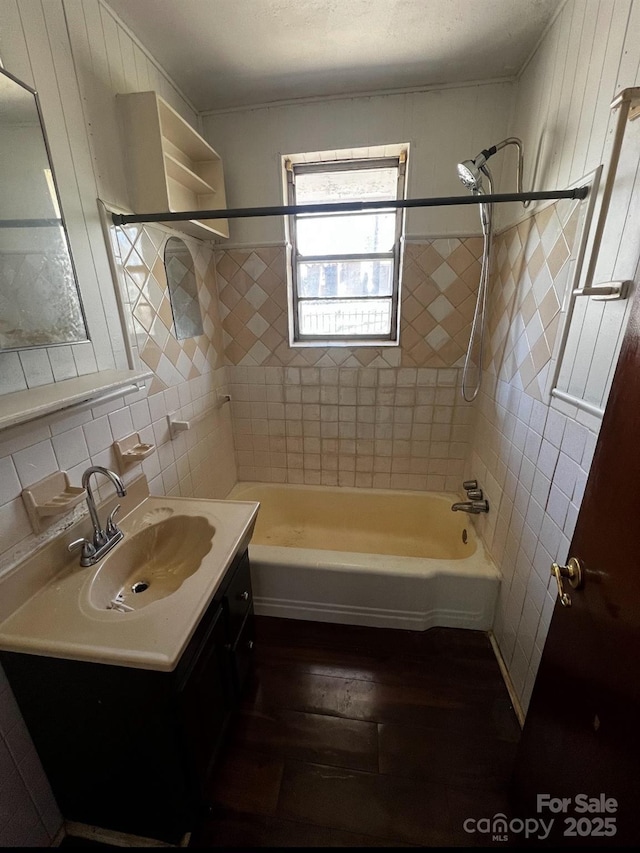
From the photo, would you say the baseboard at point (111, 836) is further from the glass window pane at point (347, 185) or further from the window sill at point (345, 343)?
the glass window pane at point (347, 185)

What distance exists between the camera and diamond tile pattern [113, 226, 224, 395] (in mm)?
1336

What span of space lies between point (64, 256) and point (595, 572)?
1635mm

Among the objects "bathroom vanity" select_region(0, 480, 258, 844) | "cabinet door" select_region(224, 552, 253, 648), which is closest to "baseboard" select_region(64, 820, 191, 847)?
"bathroom vanity" select_region(0, 480, 258, 844)

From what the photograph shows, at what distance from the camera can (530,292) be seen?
1.40m

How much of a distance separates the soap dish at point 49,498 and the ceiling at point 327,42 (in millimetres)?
1675

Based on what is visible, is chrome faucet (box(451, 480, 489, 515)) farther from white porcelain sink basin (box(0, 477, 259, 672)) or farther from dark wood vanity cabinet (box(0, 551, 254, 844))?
dark wood vanity cabinet (box(0, 551, 254, 844))

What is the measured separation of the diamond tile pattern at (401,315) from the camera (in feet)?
6.18

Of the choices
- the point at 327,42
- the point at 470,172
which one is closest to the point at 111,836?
the point at 470,172

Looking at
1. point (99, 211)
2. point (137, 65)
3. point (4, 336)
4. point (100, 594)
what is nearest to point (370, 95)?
point (137, 65)

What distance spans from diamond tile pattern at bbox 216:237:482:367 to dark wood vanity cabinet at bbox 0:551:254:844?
1.47m

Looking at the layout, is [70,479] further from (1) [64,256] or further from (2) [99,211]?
(2) [99,211]

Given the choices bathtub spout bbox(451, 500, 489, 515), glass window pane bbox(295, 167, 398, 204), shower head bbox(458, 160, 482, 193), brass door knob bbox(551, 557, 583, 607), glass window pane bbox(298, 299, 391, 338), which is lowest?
bathtub spout bbox(451, 500, 489, 515)

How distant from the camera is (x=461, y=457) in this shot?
7.17ft

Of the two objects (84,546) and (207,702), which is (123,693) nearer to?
(207,702)
